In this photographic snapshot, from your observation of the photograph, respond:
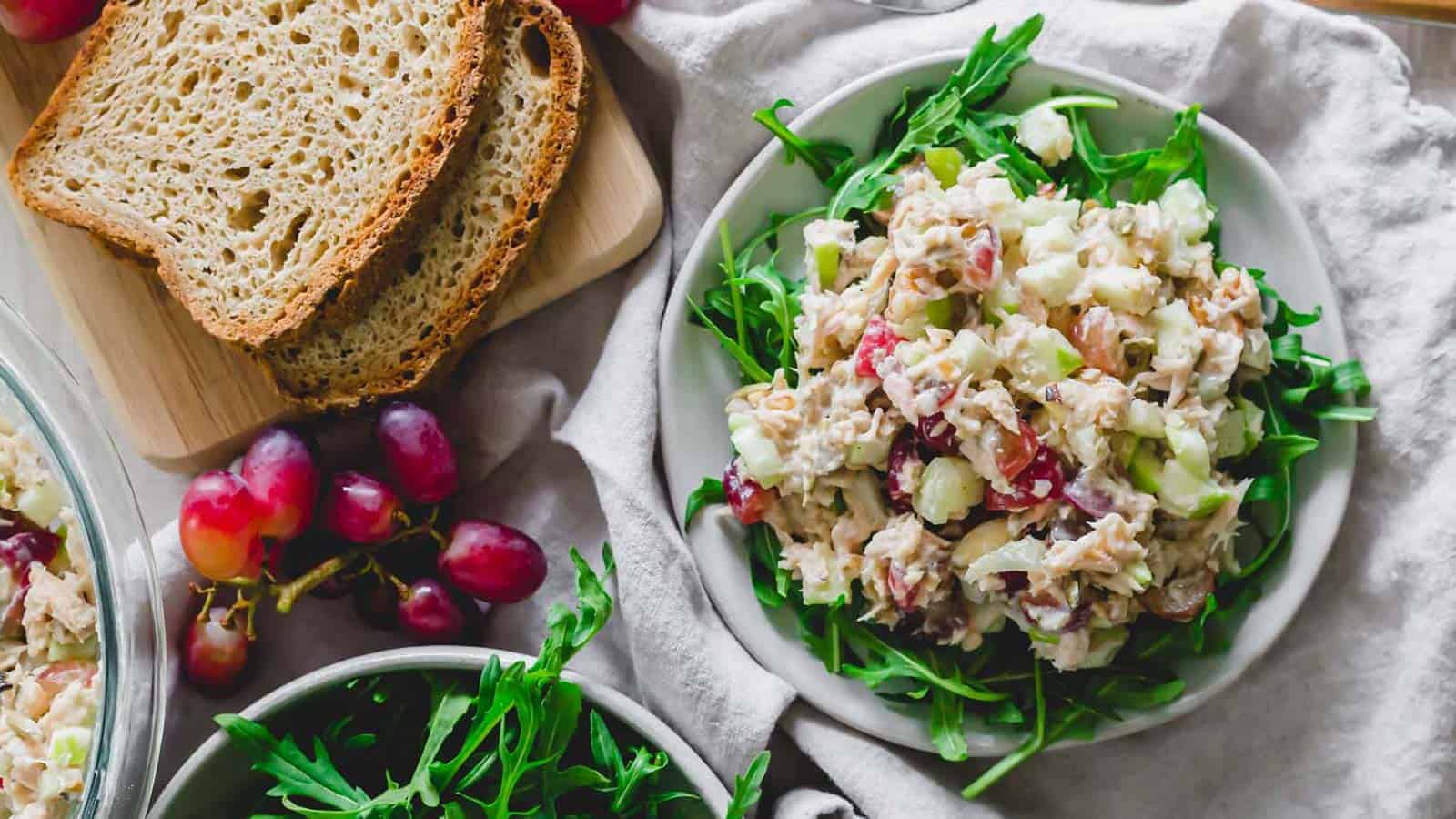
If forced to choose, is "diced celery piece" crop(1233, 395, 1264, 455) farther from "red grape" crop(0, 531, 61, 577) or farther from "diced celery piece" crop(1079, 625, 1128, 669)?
"red grape" crop(0, 531, 61, 577)

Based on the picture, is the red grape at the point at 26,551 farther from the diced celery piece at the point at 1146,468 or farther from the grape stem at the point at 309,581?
the diced celery piece at the point at 1146,468

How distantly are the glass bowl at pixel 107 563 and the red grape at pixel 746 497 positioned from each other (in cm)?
69

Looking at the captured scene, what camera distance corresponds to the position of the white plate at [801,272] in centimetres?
168

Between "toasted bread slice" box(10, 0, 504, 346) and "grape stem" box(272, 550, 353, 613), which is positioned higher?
"toasted bread slice" box(10, 0, 504, 346)

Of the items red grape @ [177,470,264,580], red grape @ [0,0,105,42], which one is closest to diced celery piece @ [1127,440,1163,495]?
red grape @ [177,470,264,580]

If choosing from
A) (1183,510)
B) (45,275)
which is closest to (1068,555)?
(1183,510)

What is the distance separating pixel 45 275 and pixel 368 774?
33.0 inches

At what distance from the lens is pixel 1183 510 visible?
62.1 inches

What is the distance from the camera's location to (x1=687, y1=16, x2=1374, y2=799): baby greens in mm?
1675

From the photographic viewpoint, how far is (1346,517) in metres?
1.76

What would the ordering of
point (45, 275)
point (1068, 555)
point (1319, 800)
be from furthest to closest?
point (45, 275) < point (1319, 800) < point (1068, 555)

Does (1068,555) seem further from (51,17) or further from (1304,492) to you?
(51,17)

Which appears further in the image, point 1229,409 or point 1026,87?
point 1026,87

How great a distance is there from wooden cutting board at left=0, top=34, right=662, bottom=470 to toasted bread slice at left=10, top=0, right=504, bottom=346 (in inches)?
2.7
